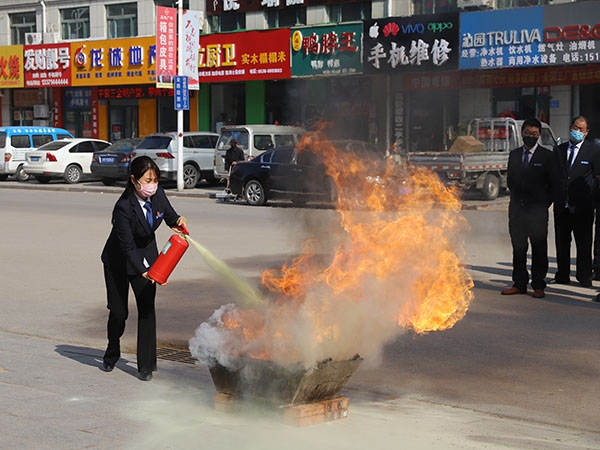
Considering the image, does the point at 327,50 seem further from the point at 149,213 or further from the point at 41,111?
the point at 149,213

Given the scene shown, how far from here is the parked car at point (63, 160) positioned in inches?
1275

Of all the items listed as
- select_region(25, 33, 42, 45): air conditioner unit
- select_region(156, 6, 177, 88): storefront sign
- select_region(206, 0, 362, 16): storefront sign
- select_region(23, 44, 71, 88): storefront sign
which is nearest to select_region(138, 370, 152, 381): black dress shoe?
select_region(156, 6, 177, 88): storefront sign

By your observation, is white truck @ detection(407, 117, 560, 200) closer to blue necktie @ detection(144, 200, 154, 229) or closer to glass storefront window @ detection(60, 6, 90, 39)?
blue necktie @ detection(144, 200, 154, 229)

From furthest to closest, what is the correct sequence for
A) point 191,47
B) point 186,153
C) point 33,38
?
point 33,38 < point 186,153 < point 191,47

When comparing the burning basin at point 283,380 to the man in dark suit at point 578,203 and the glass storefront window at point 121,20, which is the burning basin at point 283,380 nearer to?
the man in dark suit at point 578,203

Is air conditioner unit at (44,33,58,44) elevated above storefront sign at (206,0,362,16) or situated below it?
below

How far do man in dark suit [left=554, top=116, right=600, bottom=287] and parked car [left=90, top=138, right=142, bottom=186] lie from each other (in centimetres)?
2082

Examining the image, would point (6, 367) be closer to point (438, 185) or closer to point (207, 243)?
point (438, 185)

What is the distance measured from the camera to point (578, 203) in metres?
11.2

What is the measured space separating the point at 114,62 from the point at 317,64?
993 cm

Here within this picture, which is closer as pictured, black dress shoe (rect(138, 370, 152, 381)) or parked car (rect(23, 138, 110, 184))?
black dress shoe (rect(138, 370, 152, 381))

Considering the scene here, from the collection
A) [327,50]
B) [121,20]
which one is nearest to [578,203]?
[327,50]

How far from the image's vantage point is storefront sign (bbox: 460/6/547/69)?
25562mm

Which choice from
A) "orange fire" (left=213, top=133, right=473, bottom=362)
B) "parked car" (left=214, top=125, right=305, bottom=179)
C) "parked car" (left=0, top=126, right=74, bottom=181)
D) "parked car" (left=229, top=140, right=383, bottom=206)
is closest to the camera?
"orange fire" (left=213, top=133, right=473, bottom=362)
